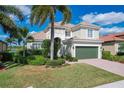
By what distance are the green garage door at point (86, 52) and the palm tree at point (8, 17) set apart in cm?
1084

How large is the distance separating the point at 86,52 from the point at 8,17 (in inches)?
526

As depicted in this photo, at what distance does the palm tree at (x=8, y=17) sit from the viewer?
15.4 metres

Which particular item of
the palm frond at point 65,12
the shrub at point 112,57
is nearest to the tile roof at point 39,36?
the shrub at point 112,57

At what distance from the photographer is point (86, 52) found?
83.5 ft

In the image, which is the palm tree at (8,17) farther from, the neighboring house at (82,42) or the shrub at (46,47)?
Answer: the neighboring house at (82,42)

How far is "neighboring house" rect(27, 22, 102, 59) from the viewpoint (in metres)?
24.8

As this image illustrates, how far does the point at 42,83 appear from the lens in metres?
10.8

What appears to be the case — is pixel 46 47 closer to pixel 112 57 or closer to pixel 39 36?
pixel 112 57

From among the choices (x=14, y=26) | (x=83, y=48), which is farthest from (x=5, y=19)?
(x=83, y=48)

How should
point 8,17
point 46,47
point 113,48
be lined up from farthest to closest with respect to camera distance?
point 113,48 → point 46,47 → point 8,17

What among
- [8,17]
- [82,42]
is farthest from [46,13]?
[82,42]

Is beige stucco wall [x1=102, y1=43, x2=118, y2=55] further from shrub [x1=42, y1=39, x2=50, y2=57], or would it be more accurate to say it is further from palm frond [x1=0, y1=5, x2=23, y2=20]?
palm frond [x1=0, y1=5, x2=23, y2=20]

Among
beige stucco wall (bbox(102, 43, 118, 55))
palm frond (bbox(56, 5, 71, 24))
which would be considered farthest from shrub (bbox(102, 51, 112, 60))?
palm frond (bbox(56, 5, 71, 24))
